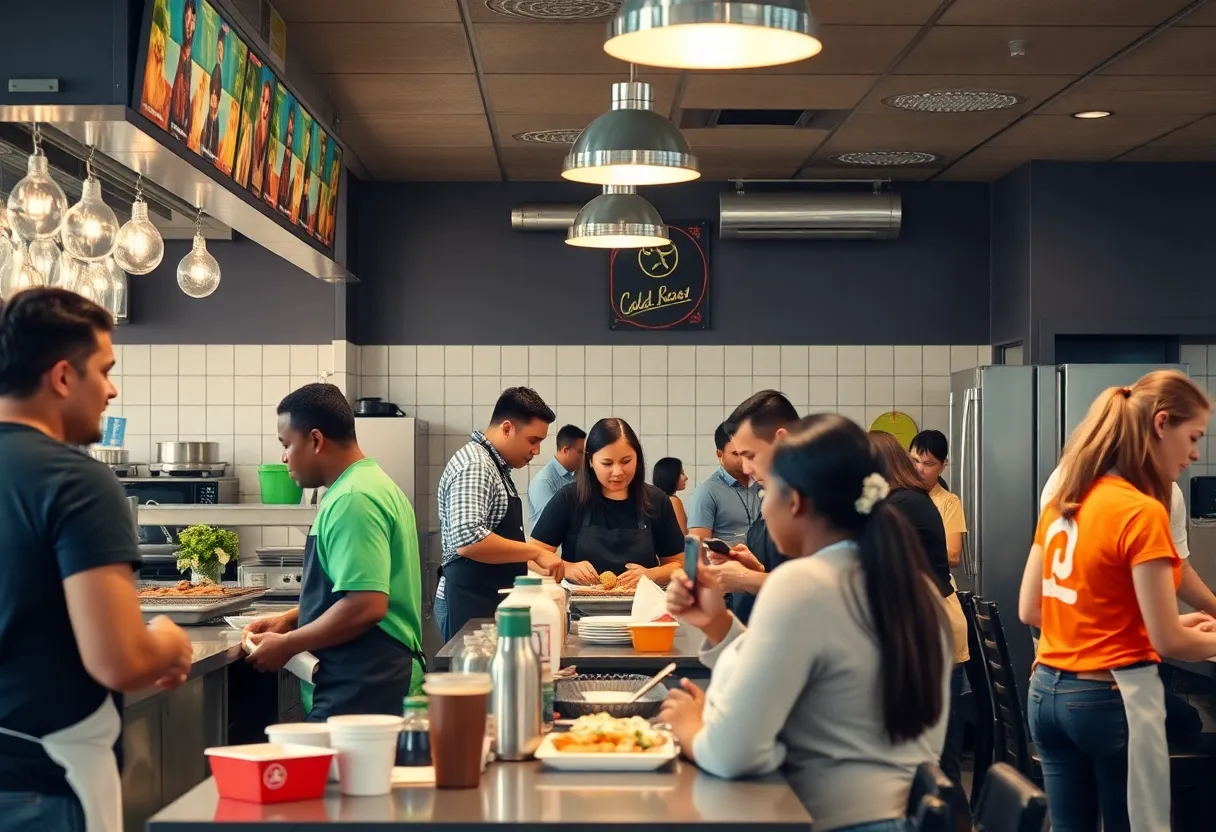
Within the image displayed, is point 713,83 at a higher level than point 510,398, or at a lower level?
higher

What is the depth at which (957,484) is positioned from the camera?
758 centimetres

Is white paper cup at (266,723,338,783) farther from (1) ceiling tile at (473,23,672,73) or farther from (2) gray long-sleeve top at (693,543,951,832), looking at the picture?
(1) ceiling tile at (473,23,672,73)

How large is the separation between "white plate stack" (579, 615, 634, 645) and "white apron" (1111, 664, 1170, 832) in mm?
Result: 1289

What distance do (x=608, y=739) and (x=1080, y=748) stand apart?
1.45 meters

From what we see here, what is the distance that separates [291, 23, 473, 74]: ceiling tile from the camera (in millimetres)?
5340

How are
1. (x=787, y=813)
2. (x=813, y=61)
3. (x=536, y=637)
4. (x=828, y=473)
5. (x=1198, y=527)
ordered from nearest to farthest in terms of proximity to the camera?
(x=787, y=813)
(x=828, y=473)
(x=536, y=637)
(x=813, y=61)
(x=1198, y=527)

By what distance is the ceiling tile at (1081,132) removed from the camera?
6.80 m

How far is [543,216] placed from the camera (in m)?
8.13

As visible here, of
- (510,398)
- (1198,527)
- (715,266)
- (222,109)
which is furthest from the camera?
(715,266)

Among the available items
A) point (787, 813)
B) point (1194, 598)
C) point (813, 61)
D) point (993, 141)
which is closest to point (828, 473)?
point (787, 813)

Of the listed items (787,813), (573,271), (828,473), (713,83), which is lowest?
(787,813)

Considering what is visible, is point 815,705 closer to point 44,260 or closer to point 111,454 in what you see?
point 44,260

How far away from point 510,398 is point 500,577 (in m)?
0.64

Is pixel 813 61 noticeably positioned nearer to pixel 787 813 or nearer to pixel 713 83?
pixel 713 83
